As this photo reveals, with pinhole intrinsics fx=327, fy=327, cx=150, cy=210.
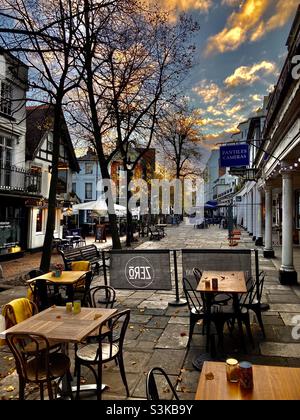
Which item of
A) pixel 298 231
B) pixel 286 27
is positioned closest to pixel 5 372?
pixel 286 27

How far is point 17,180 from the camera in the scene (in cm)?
1748

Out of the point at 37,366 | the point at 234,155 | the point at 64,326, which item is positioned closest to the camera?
the point at 37,366

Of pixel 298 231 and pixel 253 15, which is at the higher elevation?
pixel 253 15

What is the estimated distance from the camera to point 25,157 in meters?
20.0

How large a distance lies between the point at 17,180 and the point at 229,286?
14713 mm

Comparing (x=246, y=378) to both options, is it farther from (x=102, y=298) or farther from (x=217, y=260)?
(x=102, y=298)

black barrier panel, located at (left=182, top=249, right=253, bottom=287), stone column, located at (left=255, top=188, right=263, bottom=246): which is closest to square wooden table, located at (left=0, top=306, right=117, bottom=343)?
black barrier panel, located at (left=182, top=249, right=253, bottom=287)

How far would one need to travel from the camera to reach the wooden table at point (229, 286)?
216 inches

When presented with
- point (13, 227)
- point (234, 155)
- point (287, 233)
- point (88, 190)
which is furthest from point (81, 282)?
point (88, 190)

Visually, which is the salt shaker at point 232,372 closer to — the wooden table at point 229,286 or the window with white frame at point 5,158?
the wooden table at point 229,286

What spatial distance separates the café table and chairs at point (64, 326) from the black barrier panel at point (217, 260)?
10.5 ft
